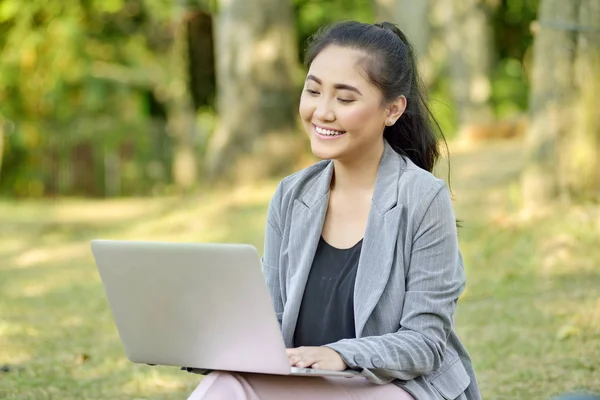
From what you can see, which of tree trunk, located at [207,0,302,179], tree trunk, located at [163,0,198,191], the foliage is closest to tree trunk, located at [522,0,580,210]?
tree trunk, located at [207,0,302,179]

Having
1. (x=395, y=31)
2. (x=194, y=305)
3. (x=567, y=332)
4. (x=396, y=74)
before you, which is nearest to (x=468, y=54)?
(x=567, y=332)

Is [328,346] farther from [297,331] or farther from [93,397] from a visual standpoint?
[93,397]

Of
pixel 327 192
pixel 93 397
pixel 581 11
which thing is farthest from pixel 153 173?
pixel 327 192

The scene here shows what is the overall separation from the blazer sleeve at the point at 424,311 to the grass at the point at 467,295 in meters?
1.70

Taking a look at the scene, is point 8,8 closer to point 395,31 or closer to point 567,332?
point 567,332

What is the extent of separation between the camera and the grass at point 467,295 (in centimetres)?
477

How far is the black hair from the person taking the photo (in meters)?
3.02

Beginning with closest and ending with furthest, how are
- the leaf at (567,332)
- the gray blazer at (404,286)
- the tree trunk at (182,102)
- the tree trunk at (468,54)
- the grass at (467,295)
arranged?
the gray blazer at (404,286) < the grass at (467,295) < the leaf at (567,332) < the tree trunk at (468,54) < the tree trunk at (182,102)

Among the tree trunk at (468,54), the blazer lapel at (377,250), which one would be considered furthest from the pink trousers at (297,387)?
the tree trunk at (468,54)

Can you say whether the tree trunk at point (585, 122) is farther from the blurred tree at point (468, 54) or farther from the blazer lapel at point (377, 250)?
the blurred tree at point (468, 54)

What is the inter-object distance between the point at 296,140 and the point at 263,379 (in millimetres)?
8922

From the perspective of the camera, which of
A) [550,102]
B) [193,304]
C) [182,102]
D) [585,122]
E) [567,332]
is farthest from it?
[182,102]

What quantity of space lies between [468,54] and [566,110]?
38.9ft

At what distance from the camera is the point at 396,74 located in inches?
121
